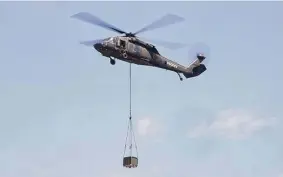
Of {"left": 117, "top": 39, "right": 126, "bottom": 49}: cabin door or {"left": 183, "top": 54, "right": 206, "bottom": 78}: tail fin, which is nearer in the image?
{"left": 117, "top": 39, "right": 126, "bottom": 49}: cabin door

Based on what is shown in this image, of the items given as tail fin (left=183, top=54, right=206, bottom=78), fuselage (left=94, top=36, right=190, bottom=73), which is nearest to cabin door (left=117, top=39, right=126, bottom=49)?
fuselage (left=94, top=36, right=190, bottom=73)

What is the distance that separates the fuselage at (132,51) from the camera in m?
71.6

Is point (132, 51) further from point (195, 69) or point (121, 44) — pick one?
point (195, 69)

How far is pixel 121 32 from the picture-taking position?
249ft

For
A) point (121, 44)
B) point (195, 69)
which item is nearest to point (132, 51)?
point (121, 44)

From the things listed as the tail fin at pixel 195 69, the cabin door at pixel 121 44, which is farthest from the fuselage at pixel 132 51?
the tail fin at pixel 195 69

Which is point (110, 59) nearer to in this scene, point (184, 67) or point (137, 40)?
point (137, 40)

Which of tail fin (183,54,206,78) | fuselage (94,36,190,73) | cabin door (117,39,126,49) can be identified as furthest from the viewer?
tail fin (183,54,206,78)

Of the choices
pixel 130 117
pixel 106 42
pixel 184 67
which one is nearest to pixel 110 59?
pixel 106 42

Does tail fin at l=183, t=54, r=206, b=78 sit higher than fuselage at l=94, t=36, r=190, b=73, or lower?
higher

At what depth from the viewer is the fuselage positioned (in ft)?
235

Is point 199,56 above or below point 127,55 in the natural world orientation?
above

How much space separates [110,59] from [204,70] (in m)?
17.6

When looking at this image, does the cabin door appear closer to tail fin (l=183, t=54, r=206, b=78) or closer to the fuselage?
the fuselage
